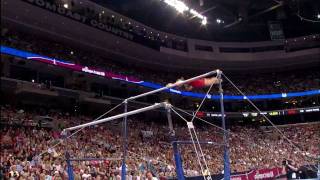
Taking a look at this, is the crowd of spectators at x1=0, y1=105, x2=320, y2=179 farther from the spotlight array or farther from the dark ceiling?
the dark ceiling

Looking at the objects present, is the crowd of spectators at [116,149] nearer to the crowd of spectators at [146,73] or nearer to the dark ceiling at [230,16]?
the crowd of spectators at [146,73]

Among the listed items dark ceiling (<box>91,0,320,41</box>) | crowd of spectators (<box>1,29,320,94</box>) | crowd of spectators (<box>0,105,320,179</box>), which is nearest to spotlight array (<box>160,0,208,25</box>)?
dark ceiling (<box>91,0,320,41</box>)

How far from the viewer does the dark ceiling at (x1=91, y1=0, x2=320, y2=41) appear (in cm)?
3628

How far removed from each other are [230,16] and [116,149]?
23.4m

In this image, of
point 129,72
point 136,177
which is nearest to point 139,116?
point 129,72

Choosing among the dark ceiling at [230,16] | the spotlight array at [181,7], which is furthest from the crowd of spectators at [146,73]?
the spotlight array at [181,7]

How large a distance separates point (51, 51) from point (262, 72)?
2998cm

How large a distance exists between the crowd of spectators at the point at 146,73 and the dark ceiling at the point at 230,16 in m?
4.94

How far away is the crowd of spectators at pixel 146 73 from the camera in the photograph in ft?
90.9

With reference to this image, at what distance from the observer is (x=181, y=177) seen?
27.1 feet

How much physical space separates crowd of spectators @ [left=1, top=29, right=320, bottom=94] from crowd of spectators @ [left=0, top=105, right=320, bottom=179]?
16.6ft

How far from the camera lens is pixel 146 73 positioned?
39875 millimetres

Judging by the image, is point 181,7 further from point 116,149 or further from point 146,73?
point 116,149

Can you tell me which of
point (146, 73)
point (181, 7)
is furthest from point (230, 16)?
point (181, 7)
